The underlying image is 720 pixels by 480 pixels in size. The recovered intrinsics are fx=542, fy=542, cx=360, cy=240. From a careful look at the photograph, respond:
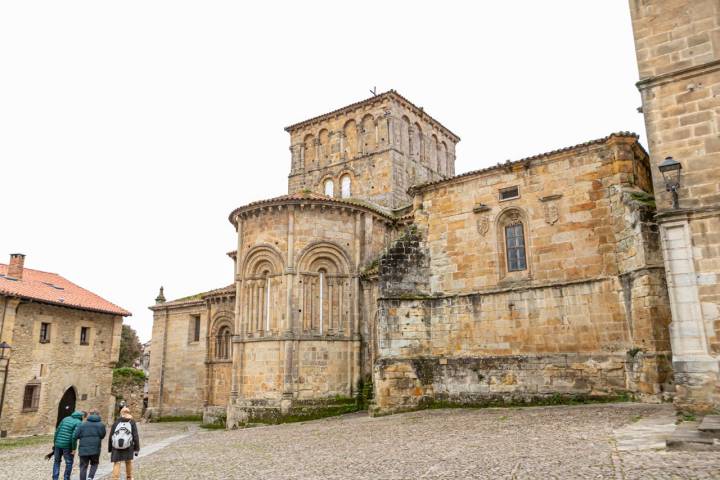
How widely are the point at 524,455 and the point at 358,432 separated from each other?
575cm

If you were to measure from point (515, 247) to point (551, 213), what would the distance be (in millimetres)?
1480

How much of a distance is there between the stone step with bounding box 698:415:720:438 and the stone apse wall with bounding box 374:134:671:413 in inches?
140

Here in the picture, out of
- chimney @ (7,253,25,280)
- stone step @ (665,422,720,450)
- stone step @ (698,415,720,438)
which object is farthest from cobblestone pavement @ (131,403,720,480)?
chimney @ (7,253,25,280)

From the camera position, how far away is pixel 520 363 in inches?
589

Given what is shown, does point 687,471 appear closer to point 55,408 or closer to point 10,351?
point 10,351

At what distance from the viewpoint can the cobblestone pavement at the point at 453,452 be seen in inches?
275

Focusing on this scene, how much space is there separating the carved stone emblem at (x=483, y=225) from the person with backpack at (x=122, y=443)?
11132mm

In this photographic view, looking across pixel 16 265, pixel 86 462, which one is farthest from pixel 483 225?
pixel 16 265

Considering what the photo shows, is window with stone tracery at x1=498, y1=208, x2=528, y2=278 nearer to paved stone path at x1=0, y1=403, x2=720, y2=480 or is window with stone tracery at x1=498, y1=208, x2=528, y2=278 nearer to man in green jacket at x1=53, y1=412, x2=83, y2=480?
paved stone path at x1=0, y1=403, x2=720, y2=480

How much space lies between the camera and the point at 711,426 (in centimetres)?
786

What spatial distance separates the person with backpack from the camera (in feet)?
29.0

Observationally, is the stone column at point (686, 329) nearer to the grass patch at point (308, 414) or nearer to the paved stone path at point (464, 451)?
the paved stone path at point (464, 451)

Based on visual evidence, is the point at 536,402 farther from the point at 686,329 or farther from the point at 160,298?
the point at 160,298

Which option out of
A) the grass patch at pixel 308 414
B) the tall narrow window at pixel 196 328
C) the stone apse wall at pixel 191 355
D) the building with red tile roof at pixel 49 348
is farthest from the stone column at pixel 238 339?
the tall narrow window at pixel 196 328
